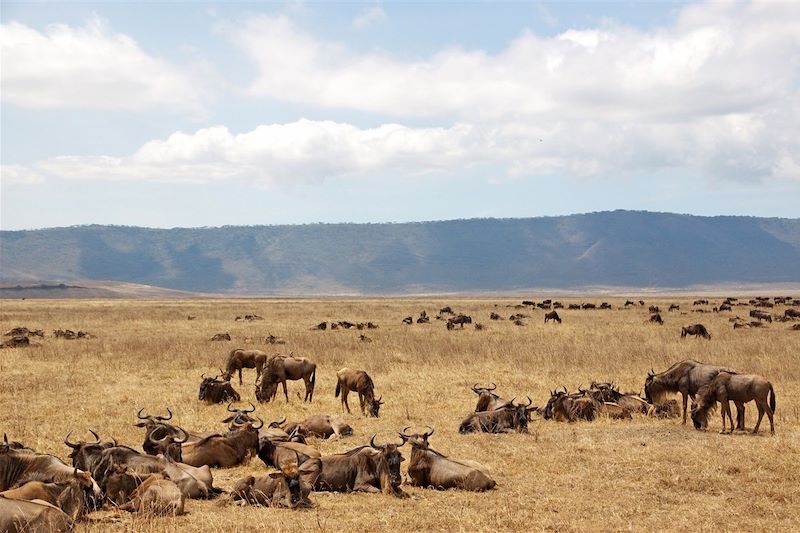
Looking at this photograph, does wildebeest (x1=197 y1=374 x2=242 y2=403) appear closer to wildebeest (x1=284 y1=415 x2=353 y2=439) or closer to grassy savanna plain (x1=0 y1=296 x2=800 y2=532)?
grassy savanna plain (x1=0 y1=296 x2=800 y2=532)

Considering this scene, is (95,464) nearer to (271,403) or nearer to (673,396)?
(271,403)

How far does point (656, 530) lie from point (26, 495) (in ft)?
22.9

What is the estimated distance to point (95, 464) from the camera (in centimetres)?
1062

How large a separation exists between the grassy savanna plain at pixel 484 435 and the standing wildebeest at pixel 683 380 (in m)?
0.72

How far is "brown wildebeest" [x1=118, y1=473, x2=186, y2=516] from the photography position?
9406 millimetres

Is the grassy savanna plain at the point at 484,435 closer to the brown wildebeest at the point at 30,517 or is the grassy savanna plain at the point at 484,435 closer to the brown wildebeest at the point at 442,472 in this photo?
the brown wildebeest at the point at 442,472

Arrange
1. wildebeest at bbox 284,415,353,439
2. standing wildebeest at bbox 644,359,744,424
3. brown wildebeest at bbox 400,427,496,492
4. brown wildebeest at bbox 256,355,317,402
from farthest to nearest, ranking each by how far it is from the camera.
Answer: brown wildebeest at bbox 256,355,317,402 < standing wildebeest at bbox 644,359,744,424 < wildebeest at bbox 284,415,353,439 < brown wildebeest at bbox 400,427,496,492

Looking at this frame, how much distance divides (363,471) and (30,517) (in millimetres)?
4399

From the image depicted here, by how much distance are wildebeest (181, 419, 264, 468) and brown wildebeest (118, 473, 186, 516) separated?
7.37 ft

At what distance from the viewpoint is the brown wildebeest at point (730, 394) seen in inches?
578

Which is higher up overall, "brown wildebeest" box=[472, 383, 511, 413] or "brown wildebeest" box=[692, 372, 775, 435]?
"brown wildebeest" box=[692, 372, 775, 435]

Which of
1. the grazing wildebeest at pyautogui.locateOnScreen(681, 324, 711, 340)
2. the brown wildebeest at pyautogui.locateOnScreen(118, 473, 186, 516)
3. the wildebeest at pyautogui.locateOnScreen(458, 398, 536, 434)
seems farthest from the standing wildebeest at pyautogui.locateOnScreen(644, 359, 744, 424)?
the grazing wildebeest at pyautogui.locateOnScreen(681, 324, 711, 340)

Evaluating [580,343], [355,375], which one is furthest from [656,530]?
[580,343]

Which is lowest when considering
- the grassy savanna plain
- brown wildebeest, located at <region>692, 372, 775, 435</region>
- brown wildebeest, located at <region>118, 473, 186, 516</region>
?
the grassy savanna plain
